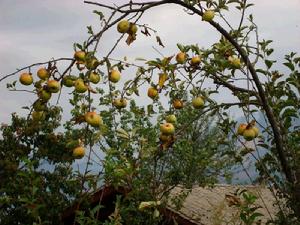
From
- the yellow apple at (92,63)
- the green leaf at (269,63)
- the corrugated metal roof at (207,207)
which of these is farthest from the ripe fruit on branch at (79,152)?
the corrugated metal roof at (207,207)

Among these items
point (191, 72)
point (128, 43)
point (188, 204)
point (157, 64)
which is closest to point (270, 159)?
point (191, 72)

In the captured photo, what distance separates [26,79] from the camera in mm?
3287

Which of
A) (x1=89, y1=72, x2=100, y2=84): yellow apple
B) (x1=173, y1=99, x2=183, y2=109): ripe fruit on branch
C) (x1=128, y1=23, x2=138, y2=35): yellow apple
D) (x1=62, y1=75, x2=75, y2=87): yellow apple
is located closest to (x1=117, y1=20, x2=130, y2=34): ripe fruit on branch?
(x1=128, y1=23, x2=138, y2=35): yellow apple

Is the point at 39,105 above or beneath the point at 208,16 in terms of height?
beneath

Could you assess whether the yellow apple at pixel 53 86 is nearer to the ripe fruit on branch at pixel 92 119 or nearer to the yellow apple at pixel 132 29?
the ripe fruit on branch at pixel 92 119

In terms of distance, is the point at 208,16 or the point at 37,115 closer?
the point at 37,115

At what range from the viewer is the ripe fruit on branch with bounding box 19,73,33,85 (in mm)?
3275

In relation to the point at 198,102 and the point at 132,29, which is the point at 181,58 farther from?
the point at 132,29

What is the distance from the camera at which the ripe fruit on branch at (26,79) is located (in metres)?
3.28

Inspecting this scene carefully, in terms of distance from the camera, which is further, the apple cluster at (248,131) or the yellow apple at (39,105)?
the apple cluster at (248,131)

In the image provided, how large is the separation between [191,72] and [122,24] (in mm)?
982

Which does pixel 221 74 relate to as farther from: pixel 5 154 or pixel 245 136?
pixel 5 154

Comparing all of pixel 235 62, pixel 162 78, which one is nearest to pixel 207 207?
pixel 235 62

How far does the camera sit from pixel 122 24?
3150 millimetres
